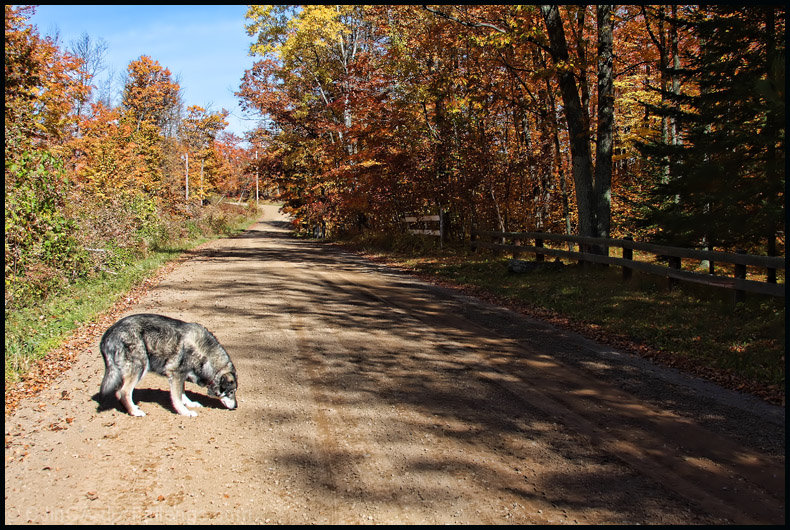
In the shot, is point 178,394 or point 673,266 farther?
point 673,266

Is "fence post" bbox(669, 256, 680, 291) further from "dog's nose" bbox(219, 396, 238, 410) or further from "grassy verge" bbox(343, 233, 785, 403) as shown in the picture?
"dog's nose" bbox(219, 396, 238, 410)

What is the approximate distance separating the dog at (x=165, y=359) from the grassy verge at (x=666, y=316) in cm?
541

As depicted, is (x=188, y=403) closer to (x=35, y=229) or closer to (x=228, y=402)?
(x=228, y=402)

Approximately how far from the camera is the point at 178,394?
15.0ft

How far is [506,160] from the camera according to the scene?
16891 millimetres

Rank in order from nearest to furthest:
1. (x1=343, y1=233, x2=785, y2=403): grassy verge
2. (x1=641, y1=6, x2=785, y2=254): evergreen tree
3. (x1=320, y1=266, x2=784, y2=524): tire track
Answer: (x1=320, y1=266, x2=784, y2=524): tire track, (x1=343, y1=233, x2=785, y2=403): grassy verge, (x1=641, y1=6, x2=785, y2=254): evergreen tree

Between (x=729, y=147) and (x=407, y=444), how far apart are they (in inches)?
310

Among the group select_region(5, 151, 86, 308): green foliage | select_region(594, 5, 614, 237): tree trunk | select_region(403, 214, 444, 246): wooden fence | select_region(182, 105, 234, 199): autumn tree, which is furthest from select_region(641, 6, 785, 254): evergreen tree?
select_region(182, 105, 234, 199): autumn tree

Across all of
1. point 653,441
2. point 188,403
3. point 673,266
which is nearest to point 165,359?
point 188,403

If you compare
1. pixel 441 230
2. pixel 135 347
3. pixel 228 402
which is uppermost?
pixel 441 230

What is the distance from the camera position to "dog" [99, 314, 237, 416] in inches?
172

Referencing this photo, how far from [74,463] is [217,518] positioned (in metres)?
1.46

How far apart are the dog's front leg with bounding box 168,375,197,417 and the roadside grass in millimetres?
2273

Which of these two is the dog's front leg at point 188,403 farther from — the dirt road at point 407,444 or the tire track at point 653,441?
the tire track at point 653,441
